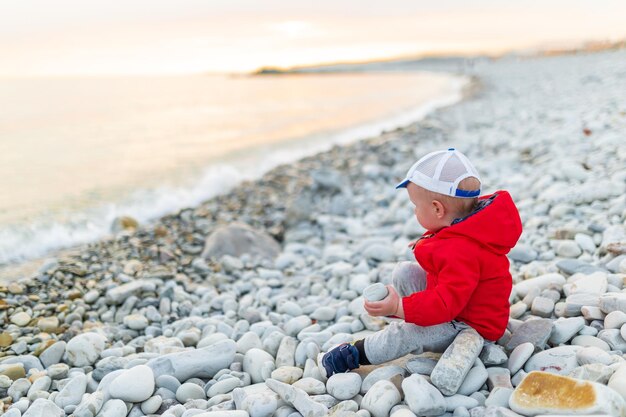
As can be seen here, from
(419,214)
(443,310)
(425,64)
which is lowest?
(443,310)

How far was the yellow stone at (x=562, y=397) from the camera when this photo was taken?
184 cm

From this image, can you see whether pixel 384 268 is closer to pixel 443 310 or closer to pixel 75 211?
pixel 443 310

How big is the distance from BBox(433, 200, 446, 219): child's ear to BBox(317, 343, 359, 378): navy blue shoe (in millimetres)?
735

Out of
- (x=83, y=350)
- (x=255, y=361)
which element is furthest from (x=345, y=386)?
(x=83, y=350)

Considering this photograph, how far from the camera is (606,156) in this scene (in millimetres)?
5270

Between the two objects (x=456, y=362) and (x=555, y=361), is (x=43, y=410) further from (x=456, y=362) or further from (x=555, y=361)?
(x=555, y=361)

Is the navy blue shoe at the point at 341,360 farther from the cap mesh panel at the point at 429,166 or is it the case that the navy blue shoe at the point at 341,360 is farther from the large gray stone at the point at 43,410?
the large gray stone at the point at 43,410

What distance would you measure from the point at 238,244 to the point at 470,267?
290 cm

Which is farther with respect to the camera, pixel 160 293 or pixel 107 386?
pixel 160 293

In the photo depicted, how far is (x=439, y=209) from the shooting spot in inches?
93.0

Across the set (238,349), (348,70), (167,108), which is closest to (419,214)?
(238,349)

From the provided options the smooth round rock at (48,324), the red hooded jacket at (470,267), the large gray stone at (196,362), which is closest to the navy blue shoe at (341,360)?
the red hooded jacket at (470,267)

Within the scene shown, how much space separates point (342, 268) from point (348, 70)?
92.1m

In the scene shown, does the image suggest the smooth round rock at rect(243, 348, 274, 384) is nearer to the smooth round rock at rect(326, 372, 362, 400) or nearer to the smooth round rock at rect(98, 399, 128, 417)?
the smooth round rock at rect(326, 372, 362, 400)
